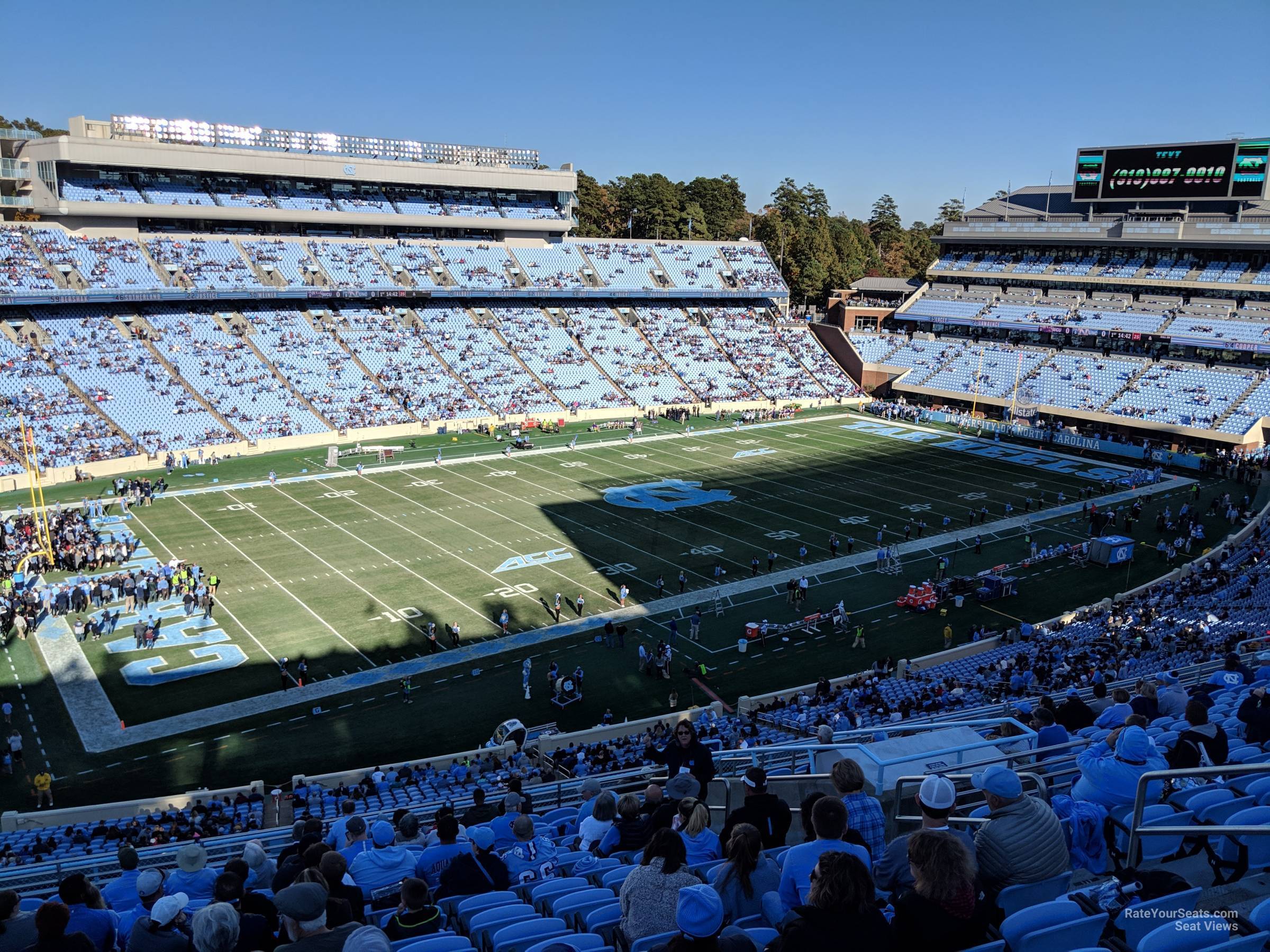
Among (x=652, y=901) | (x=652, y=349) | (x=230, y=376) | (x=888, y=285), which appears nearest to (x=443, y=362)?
(x=230, y=376)

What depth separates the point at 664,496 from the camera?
4366 centimetres

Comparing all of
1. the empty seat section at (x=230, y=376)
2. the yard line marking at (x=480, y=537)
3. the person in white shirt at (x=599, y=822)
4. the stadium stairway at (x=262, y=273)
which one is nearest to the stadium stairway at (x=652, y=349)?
the stadium stairway at (x=262, y=273)

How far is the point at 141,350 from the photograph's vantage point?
5238cm

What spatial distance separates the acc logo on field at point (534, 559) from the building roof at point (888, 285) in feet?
186

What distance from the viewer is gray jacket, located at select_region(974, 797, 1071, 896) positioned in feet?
17.9

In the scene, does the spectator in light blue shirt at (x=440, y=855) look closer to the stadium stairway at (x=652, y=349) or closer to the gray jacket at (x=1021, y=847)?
the gray jacket at (x=1021, y=847)

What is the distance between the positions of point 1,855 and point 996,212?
3141 inches

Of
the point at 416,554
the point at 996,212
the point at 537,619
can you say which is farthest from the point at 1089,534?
the point at 996,212

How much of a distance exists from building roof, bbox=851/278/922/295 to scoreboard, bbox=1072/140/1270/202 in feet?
51.5

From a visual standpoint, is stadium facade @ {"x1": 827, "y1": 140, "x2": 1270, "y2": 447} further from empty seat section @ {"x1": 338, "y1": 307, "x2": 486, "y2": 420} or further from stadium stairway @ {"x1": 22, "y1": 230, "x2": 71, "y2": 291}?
stadium stairway @ {"x1": 22, "y1": 230, "x2": 71, "y2": 291}

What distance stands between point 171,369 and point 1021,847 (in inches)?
2140

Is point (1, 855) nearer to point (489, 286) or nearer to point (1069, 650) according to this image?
point (1069, 650)

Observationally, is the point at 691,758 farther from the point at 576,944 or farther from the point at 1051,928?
the point at 1051,928

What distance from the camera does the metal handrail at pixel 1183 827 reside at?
5.04m
